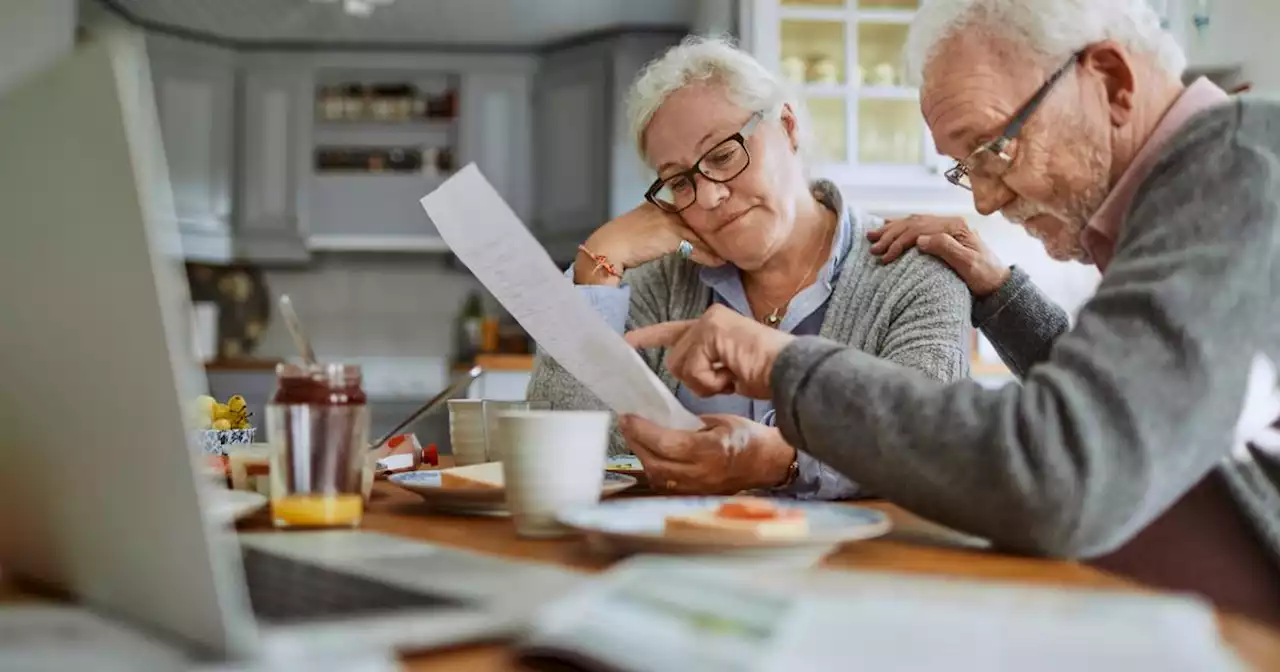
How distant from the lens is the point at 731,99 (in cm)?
155

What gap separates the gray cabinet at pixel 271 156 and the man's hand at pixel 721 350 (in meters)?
4.25

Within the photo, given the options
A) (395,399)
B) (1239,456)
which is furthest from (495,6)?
(1239,456)

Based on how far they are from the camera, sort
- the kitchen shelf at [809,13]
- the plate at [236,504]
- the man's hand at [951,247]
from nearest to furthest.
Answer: the plate at [236,504] < the man's hand at [951,247] < the kitchen shelf at [809,13]

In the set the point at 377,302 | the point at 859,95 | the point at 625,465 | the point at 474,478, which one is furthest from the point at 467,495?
the point at 377,302

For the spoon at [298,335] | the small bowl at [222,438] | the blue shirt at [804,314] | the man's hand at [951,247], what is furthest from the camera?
the blue shirt at [804,314]

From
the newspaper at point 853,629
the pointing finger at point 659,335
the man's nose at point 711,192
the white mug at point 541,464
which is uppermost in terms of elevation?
the man's nose at point 711,192

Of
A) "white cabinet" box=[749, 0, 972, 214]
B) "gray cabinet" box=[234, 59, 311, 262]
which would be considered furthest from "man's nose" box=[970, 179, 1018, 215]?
"gray cabinet" box=[234, 59, 311, 262]

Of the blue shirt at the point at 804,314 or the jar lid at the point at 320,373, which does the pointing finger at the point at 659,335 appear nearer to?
the jar lid at the point at 320,373

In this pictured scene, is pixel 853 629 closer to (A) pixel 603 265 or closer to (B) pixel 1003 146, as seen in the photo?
(B) pixel 1003 146

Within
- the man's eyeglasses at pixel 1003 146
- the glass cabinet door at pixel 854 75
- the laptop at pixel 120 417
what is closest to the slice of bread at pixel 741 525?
the laptop at pixel 120 417

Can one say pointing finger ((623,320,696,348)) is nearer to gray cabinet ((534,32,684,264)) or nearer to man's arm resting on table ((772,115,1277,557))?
man's arm resting on table ((772,115,1277,557))

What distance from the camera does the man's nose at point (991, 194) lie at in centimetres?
108

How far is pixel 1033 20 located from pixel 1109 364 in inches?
16.2

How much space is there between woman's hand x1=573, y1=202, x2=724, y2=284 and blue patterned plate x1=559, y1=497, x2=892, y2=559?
2.47 ft
